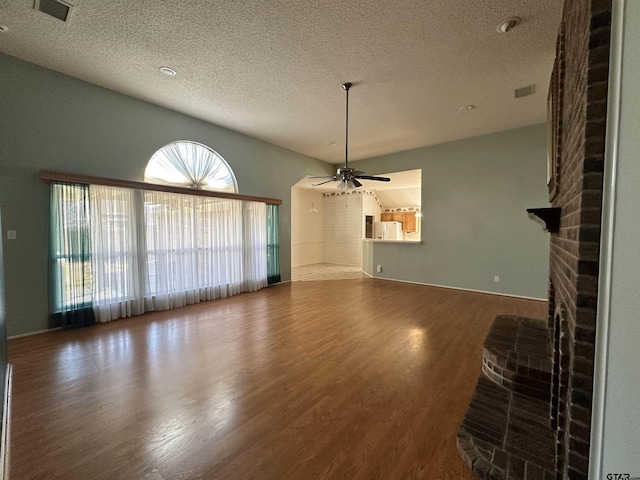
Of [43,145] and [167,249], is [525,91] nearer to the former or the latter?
[167,249]

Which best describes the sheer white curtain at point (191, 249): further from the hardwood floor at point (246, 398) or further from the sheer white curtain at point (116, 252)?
the hardwood floor at point (246, 398)

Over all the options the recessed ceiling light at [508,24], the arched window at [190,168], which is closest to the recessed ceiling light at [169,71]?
the arched window at [190,168]

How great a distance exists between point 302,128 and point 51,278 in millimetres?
4410

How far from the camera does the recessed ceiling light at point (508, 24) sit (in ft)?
7.88

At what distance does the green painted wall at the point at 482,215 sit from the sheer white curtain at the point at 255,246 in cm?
329

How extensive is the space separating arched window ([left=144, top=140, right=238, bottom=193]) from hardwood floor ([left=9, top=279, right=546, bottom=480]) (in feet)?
7.67

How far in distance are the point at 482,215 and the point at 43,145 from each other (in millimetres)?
7141

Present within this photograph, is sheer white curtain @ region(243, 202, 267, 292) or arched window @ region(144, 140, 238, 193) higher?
arched window @ region(144, 140, 238, 193)

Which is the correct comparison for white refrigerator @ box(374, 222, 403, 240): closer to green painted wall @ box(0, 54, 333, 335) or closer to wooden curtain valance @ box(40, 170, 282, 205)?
wooden curtain valance @ box(40, 170, 282, 205)

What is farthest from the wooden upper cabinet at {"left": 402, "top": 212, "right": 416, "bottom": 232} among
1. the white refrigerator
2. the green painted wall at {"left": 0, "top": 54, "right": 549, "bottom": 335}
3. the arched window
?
the arched window

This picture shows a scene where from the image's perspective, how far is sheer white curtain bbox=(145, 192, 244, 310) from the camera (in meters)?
4.20

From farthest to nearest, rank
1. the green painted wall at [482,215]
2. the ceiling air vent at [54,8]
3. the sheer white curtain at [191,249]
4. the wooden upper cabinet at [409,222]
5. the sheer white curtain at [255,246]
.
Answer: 1. the wooden upper cabinet at [409,222]
2. the sheer white curtain at [255,246]
3. the green painted wall at [482,215]
4. the sheer white curtain at [191,249]
5. the ceiling air vent at [54,8]

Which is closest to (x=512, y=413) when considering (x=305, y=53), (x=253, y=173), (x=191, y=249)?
(x=305, y=53)

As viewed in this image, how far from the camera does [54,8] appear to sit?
231cm
